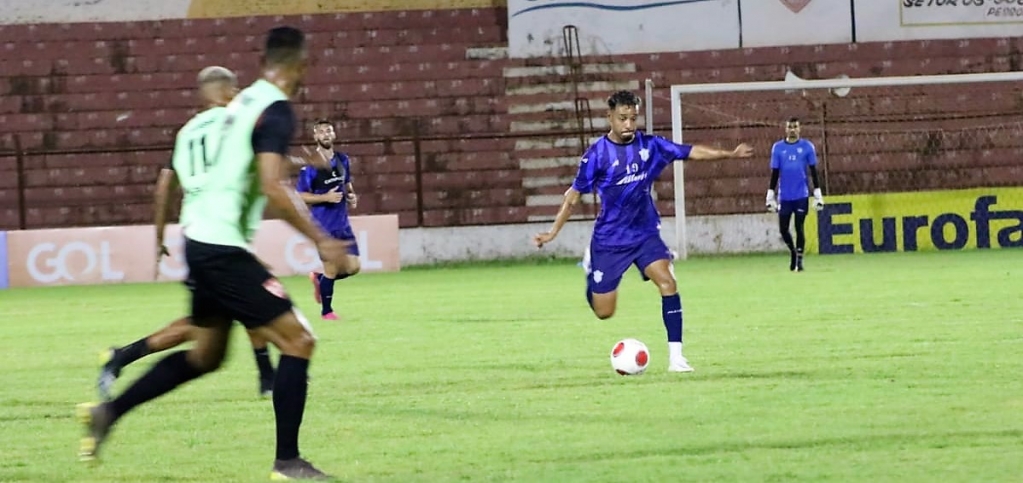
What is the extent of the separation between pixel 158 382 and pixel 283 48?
1483 mm

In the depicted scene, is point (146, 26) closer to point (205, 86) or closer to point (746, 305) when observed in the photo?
point (746, 305)

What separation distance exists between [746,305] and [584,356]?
4800mm

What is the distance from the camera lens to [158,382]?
6.61 metres

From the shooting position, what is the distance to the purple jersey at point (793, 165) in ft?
73.2

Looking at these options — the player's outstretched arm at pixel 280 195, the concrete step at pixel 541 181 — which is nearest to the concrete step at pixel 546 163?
the concrete step at pixel 541 181

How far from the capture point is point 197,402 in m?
9.28

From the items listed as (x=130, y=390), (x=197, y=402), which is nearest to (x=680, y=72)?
(x=197, y=402)

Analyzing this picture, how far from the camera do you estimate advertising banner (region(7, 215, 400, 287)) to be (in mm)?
24984

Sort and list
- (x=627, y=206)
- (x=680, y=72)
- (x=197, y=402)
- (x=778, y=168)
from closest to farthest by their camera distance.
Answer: (x=197, y=402)
(x=627, y=206)
(x=778, y=168)
(x=680, y=72)

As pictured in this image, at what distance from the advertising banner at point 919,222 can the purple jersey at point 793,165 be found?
3952 mm

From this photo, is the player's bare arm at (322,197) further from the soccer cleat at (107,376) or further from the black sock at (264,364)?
the soccer cleat at (107,376)

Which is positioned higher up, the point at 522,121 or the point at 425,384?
the point at 522,121

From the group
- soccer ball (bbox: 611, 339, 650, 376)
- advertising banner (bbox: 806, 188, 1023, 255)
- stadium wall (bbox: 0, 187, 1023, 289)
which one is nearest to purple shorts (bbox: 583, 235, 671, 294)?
soccer ball (bbox: 611, 339, 650, 376)

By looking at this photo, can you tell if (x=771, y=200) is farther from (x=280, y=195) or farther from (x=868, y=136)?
(x=280, y=195)
